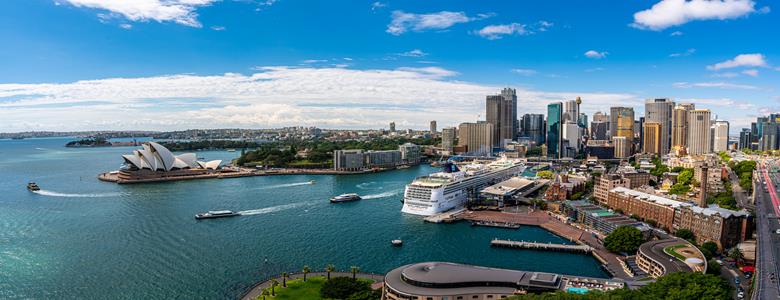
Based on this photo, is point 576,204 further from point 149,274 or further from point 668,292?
point 149,274

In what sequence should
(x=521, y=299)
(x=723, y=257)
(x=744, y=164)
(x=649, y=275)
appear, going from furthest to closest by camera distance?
(x=744, y=164), (x=723, y=257), (x=649, y=275), (x=521, y=299)

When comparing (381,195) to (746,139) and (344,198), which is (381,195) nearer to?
(344,198)

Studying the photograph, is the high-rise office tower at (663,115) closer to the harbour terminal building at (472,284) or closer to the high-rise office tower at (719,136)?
the high-rise office tower at (719,136)

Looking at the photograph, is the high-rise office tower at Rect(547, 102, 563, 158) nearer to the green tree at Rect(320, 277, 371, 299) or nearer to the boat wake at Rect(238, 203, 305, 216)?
the boat wake at Rect(238, 203, 305, 216)

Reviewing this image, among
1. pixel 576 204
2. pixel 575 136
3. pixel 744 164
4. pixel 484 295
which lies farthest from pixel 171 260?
pixel 575 136

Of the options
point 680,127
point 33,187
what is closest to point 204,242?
point 33,187

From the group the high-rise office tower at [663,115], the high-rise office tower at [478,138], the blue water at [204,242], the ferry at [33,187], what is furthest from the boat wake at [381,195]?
the high-rise office tower at [663,115]
